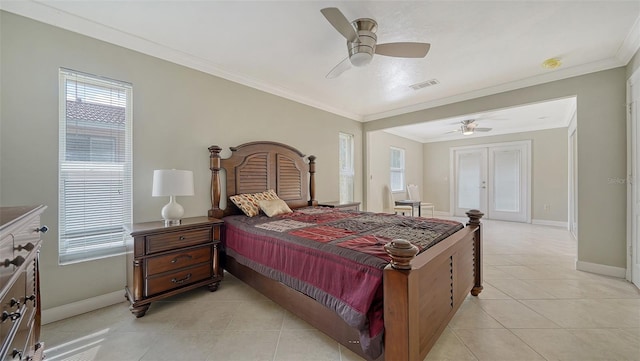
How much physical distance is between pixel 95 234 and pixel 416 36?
11.7ft

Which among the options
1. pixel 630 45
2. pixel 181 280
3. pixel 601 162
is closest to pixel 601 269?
pixel 601 162

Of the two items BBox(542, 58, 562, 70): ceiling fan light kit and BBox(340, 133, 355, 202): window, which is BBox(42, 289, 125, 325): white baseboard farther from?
BBox(542, 58, 562, 70): ceiling fan light kit

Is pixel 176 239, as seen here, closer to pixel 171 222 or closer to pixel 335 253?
pixel 171 222

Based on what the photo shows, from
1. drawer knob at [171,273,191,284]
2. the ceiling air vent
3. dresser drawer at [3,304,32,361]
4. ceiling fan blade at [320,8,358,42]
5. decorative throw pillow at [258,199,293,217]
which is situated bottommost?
drawer knob at [171,273,191,284]

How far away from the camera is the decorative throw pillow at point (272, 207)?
2.95 metres

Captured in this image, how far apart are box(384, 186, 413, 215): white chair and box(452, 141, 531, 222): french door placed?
2452mm

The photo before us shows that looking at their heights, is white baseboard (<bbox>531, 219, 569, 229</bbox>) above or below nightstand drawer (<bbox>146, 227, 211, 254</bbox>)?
below

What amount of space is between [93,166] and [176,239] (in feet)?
3.34

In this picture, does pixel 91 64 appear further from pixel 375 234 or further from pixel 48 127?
pixel 375 234

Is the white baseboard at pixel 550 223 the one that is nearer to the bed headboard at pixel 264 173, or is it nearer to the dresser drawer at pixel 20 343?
the bed headboard at pixel 264 173

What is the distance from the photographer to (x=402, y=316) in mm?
1184

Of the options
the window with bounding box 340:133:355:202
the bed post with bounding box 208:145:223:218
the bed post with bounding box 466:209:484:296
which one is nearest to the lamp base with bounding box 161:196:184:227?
A: the bed post with bounding box 208:145:223:218

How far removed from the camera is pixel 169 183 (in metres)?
2.24

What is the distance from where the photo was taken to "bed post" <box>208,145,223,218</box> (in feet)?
9.44
